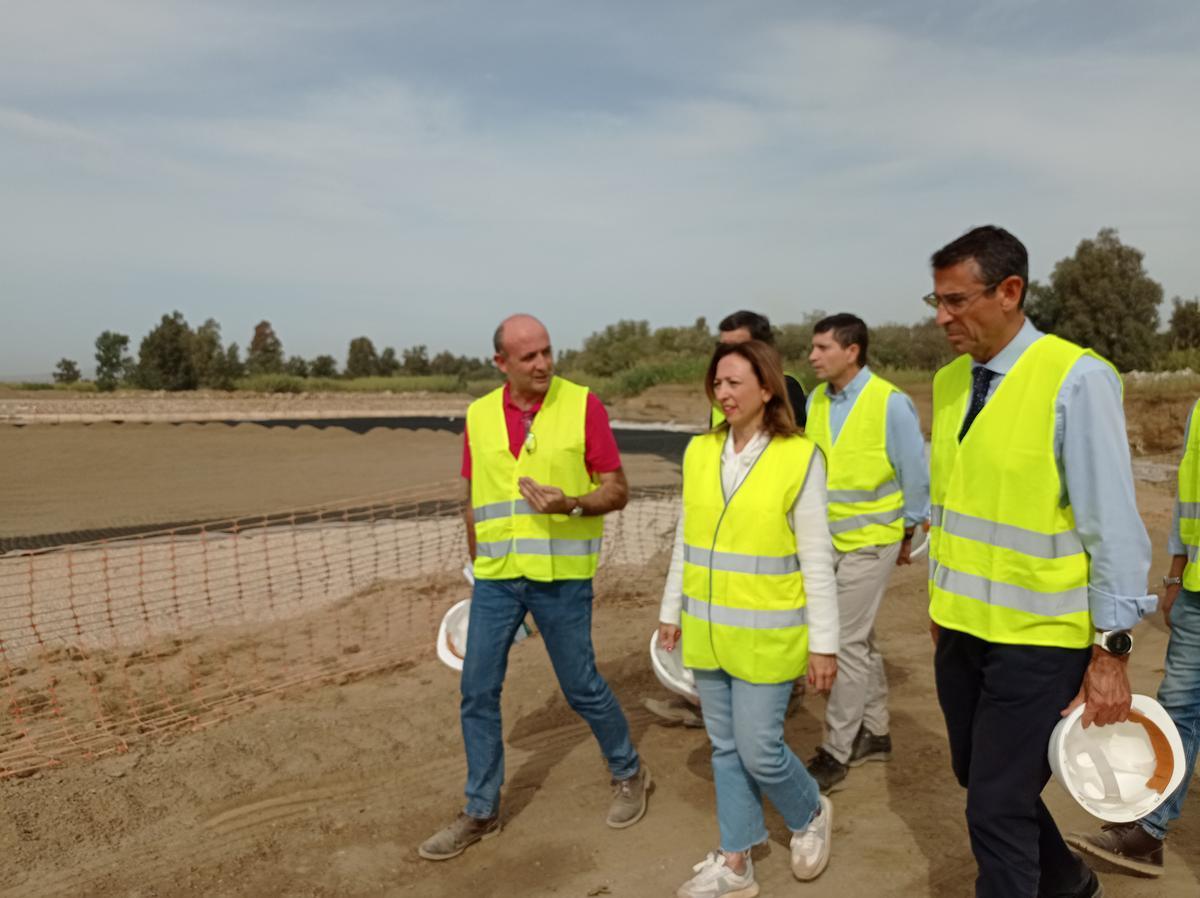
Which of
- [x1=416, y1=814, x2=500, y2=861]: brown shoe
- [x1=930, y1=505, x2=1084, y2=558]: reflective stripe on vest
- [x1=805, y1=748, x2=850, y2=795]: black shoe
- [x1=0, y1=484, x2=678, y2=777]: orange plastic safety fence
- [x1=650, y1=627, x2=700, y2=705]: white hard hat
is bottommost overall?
[x1=0, y1=484, x2=678, y2=777]: orange plastic safety fence

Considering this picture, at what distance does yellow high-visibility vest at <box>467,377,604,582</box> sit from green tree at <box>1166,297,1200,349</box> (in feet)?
74.7

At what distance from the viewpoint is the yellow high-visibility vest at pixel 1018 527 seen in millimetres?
2477

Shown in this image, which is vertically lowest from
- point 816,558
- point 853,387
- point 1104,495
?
point 816,558

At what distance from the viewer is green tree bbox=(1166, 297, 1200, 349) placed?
24.1 meters

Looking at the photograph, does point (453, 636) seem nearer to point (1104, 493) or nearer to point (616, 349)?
point (1104, 493)

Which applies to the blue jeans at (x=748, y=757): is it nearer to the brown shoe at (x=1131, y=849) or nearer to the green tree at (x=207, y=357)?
the brown shoe at (x=1131, y=849)

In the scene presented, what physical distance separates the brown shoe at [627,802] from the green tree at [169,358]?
62953mm

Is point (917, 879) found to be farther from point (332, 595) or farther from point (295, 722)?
point (332, 595)

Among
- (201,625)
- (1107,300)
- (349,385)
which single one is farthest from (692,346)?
(201,625)

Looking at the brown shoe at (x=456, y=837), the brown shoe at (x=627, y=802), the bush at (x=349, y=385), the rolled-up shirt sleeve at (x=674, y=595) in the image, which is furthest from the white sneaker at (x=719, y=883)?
the bush at (x=349, y=385)

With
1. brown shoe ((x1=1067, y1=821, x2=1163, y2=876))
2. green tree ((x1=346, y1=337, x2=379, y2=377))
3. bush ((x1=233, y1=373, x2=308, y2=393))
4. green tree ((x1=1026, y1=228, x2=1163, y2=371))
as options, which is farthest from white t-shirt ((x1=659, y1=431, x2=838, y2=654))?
green tree ((x1=346, y1=337, x2=379, y2=377))

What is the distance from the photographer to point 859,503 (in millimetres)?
4207

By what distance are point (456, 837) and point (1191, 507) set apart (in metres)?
3.00

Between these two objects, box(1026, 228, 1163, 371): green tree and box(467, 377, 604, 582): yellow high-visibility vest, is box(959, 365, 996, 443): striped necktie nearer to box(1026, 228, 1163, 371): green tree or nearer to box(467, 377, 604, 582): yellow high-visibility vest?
box(467, 377, 604, 582): yellow high-visibility vest
